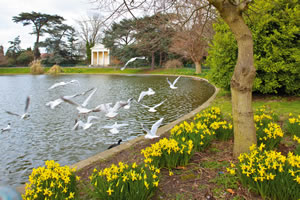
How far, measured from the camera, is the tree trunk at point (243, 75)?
111 inches

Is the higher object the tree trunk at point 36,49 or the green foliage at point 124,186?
the tree trunk at point 36,49

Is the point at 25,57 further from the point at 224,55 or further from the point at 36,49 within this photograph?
the point at 224,55

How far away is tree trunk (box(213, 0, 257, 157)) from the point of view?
111 inches

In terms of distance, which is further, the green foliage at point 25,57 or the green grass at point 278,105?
the green foliage at point 25,57

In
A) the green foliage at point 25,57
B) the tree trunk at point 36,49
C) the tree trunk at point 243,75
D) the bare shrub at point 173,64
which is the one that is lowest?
the tree trunk at point 243,75

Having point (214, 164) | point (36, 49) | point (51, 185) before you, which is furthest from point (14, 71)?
point (214, 164)

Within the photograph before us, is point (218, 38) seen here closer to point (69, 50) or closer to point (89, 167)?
point (89, 167)

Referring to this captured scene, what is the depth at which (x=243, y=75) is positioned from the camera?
2.82 metres

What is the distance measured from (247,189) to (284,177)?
1.36ft

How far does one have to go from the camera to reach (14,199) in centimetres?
164

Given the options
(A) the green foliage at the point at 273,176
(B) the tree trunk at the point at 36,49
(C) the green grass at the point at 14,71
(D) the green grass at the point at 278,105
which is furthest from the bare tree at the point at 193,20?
(B) the tree trunk at the point at 36,49

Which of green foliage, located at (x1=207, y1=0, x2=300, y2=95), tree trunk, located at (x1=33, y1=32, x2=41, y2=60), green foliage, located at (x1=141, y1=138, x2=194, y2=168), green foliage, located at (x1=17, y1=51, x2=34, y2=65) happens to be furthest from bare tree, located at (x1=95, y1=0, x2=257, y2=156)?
green foliage, located at (x1=17, y1=51, x2=34, y2=65)

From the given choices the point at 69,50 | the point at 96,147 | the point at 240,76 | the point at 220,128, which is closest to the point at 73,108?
the point at 96,147

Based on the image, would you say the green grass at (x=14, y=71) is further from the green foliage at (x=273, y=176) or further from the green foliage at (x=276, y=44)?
the green foliage at (x=273, y=176)
